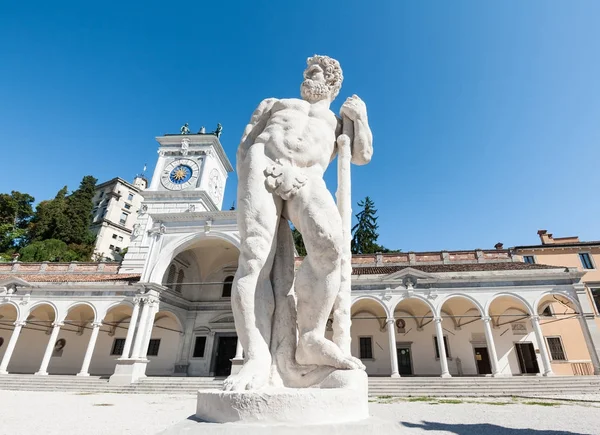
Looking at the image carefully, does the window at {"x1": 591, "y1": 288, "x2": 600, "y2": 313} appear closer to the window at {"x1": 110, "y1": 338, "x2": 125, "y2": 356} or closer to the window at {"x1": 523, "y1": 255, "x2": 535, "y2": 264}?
the window at {"x1": 523, "y1": 255, "x2": 535, "y2": 264}

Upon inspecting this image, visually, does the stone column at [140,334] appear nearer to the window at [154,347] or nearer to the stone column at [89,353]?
the stone column at [89,353]

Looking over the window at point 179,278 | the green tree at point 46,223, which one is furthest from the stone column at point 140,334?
the green tree at point 46,223

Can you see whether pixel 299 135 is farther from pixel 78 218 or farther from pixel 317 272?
pixel 78 218

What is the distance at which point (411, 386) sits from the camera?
42.9ft

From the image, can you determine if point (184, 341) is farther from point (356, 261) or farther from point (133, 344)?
point (356, 261)

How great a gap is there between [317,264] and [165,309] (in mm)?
19507

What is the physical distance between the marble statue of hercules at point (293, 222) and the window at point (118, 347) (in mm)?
23121

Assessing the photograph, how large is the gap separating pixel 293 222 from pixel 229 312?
65.6 feet

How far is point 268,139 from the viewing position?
2.53m

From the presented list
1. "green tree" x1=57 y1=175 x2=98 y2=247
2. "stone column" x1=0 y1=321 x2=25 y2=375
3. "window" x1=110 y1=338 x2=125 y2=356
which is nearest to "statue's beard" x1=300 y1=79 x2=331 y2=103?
"stone column" x1=0 y1=321 x2=25 y2=375

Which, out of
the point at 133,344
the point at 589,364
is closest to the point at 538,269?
the point at 589,364

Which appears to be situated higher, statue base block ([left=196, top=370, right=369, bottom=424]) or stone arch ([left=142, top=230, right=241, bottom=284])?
stone arch ([left=142, top=230, right=241, bottom=284])

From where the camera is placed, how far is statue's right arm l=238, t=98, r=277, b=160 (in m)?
2.73

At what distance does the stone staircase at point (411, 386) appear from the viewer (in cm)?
1195
